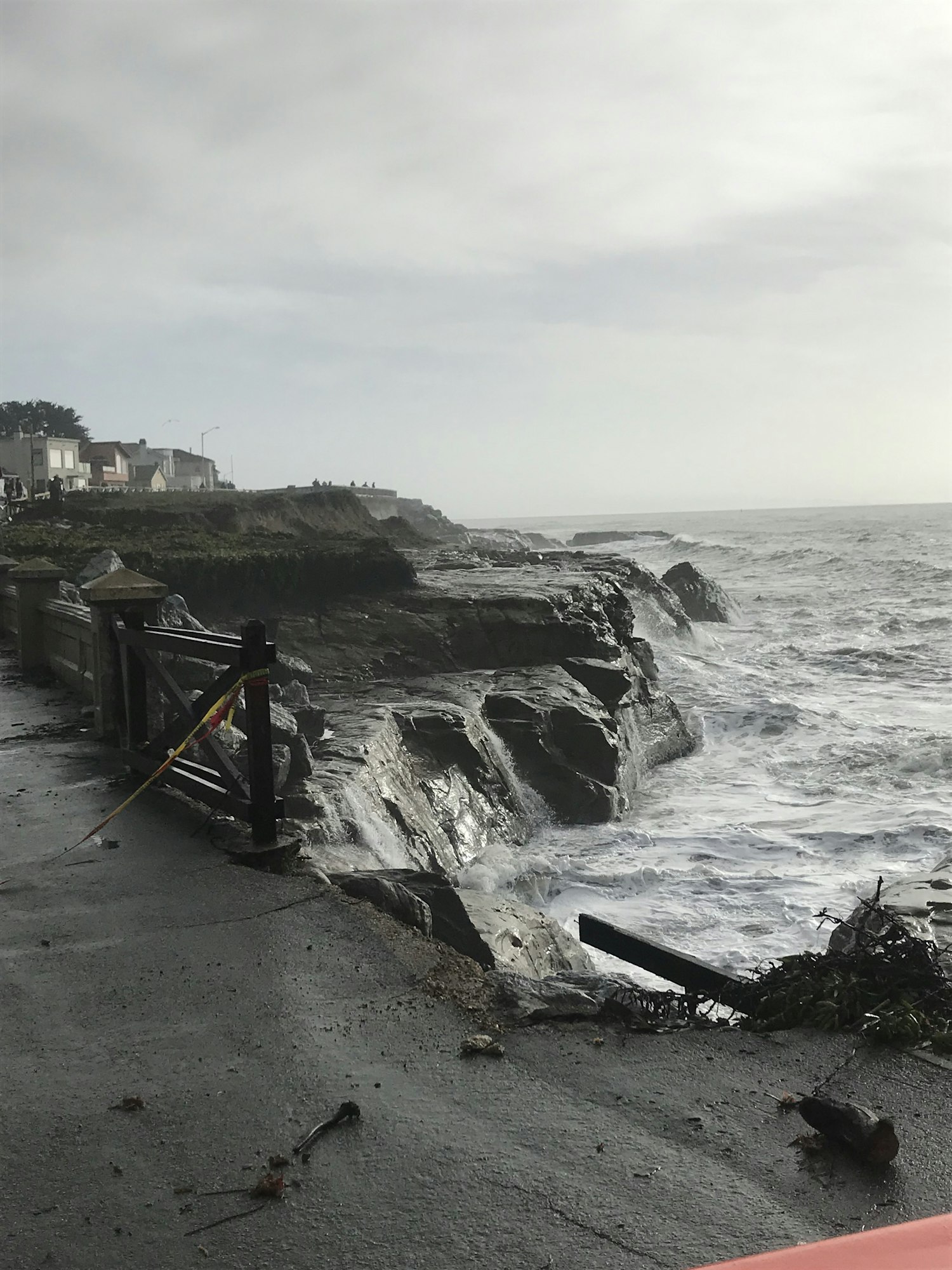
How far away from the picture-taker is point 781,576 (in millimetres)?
55531

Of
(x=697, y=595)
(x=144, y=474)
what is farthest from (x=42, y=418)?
(x=697, y=595)

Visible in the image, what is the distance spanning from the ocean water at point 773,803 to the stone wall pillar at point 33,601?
7092mm

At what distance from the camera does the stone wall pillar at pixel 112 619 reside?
8602 mm

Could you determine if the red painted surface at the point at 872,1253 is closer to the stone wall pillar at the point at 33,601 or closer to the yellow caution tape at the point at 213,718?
the yellow caution tape at the point at 213,718

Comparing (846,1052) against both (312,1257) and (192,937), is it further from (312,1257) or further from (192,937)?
(192,937)

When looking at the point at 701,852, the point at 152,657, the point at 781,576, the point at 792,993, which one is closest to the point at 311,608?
the point at 701,852

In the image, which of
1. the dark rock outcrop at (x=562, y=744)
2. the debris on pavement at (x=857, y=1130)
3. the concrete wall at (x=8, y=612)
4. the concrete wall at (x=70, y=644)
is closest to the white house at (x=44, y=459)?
the concrete wall at (x=8, y=612)

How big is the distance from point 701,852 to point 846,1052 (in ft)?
28.7

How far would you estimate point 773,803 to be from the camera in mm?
15125

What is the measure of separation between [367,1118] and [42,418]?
5014 inches

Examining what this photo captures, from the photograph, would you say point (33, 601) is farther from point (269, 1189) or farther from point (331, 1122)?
point (269, 1189)

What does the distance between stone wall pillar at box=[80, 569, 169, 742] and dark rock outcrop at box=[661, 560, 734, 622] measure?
29.6 m

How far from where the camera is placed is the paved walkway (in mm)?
3043

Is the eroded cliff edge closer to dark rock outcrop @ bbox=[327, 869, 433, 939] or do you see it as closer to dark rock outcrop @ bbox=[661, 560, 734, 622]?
dark rock outcrop @ bbox=[327, 869, 433, 939]
